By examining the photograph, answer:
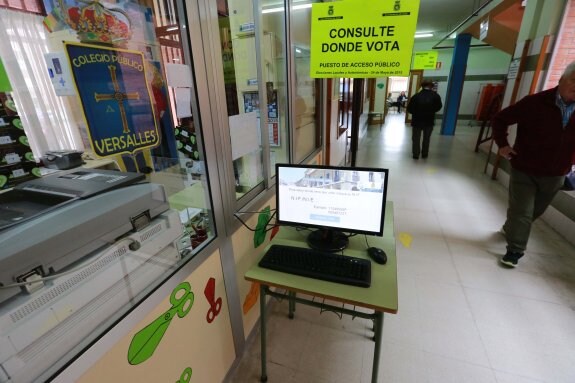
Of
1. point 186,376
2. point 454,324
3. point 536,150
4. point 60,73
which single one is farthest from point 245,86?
point 536,150

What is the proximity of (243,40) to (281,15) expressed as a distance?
51 centimetres

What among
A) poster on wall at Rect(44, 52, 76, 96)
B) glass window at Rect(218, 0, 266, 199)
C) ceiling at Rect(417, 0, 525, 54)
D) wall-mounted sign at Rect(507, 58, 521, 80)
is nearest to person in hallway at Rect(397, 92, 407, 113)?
ceiling at Rect(417, 0, 525, 54)

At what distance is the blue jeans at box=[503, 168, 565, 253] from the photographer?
84.2 inches

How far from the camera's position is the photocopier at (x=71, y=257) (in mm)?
625

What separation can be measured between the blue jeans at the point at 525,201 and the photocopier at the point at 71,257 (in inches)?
104

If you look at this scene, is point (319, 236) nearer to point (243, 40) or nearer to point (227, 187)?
point (227, 187)

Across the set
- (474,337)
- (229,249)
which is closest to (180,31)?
(229,249)

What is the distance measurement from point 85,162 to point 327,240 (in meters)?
1.24

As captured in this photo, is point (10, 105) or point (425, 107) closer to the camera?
point (10, 105)

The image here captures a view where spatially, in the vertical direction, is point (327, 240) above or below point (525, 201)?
above

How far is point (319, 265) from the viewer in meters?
1.26

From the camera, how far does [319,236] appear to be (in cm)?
150

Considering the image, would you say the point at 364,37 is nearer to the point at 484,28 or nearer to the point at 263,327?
the point at 263,327

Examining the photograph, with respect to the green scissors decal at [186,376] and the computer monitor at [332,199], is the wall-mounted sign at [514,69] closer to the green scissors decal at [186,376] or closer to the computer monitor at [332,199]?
the computer monitor at [332,199]
